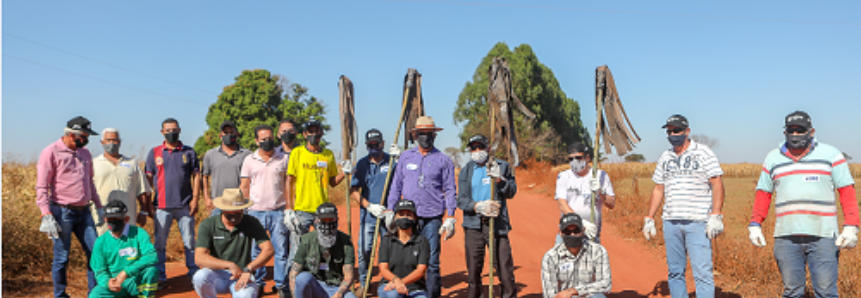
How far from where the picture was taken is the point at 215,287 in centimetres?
580

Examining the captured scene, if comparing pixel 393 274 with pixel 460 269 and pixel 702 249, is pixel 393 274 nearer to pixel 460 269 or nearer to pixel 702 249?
pixel 702 249

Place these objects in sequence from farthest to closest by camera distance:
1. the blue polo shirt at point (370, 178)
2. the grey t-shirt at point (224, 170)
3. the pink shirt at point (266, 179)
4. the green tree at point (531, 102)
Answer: the green tree at point (531, 102)
the grey t-shirt at point (224, 170)
the blue polo shirt at point (370, 178)
the pink shirt at point (266, 179)

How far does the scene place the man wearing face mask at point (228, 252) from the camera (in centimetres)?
574

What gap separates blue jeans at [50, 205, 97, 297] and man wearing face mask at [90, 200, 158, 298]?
2.91 ft

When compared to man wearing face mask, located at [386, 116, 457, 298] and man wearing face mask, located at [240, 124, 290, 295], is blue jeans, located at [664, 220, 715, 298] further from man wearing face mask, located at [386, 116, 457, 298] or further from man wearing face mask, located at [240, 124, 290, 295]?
man wearing face mask, located at [240, 124, 290, 295]

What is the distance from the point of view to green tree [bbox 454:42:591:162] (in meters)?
39.1

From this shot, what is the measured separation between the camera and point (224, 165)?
25.2ft

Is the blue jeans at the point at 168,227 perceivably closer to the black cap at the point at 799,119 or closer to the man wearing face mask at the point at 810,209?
the man wearing face mask at the point at 810,209

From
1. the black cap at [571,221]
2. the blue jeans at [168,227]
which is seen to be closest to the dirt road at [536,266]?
the blue jeans at [168,227]

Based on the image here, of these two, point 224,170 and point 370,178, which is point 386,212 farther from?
point 224,170

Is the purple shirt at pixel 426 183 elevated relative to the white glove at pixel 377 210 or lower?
elevated

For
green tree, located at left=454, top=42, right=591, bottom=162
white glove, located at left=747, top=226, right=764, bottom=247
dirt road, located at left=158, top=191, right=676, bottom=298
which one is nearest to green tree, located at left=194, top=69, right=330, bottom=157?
green tree, located at left=454, top=42, right=591, bottom=162

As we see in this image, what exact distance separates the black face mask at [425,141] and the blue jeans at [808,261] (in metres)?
3.64

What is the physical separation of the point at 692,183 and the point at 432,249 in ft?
9.17
